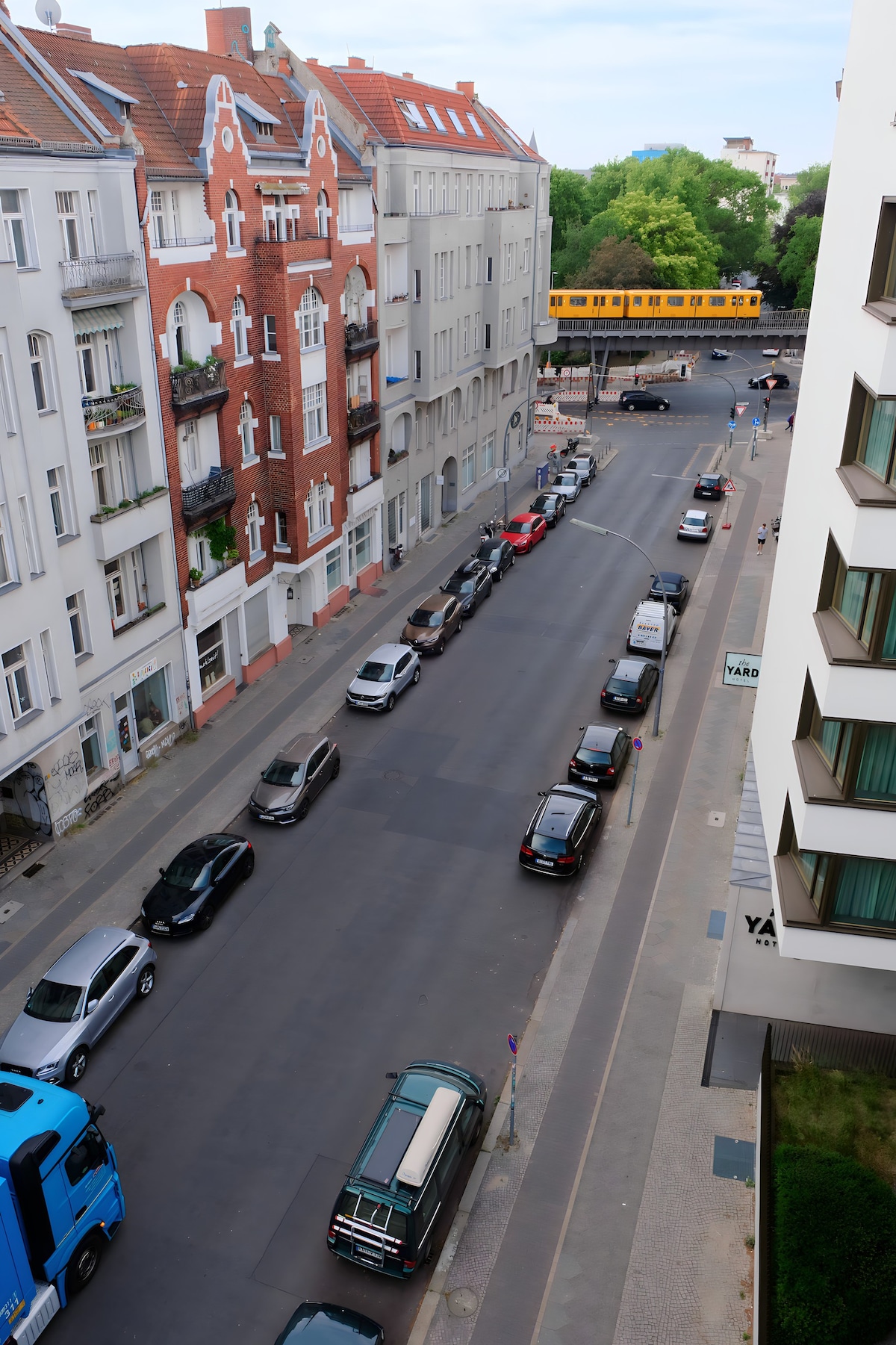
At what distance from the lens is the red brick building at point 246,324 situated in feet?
105

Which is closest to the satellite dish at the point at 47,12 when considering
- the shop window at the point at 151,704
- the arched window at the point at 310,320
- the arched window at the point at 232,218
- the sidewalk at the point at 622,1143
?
the arched window at the point at 232,218

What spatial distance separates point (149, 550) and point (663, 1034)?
68.0 feet

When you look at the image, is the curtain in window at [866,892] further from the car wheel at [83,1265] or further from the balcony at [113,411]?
the balcony at [113,411]

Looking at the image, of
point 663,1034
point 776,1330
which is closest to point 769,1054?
point 663,1034

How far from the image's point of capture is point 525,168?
64.5 metres

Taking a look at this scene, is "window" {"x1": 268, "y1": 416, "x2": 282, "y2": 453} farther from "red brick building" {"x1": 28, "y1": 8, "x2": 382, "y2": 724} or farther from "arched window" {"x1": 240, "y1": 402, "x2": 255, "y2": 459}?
"arched window" {"x1": 240, "y1": 402, "x2": 255, "y2": 459}

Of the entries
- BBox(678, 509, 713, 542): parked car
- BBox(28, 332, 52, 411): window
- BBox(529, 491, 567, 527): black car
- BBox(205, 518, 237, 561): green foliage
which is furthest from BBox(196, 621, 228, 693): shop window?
BBox(678, 509, 713, 542): parked car

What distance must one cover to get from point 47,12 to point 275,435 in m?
14.4

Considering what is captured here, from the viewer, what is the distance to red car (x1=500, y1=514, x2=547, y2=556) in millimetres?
53969

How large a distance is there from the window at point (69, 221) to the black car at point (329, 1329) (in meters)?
24.8

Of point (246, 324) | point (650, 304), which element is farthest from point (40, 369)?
point (650, 304)

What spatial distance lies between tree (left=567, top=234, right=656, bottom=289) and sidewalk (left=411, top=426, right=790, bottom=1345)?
8093 centimetres

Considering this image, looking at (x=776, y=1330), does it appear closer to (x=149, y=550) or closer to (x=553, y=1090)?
(x=553, y=1090)

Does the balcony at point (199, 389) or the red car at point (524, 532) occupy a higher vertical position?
the balcony at point (199, 389)
